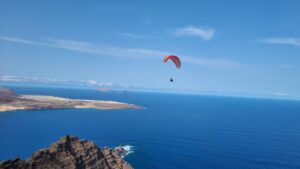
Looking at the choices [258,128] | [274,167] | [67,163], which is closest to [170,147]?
[274,167]

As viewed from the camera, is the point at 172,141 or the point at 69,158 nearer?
the point at 69,158

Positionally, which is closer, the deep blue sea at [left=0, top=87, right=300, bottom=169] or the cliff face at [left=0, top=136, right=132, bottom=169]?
the cliff face at [left=0, top=136, right=132, bottom=169]

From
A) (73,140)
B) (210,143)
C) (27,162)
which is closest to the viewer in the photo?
(27,162)

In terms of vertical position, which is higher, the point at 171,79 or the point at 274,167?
the point at 171,79

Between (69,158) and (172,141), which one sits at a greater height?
(69,158)

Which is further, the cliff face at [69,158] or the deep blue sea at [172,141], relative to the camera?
the deep blue sea at [172,141]

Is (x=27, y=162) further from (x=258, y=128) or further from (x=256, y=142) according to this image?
(x=258, y=128)

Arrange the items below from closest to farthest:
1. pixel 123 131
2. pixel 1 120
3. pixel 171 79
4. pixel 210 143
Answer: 1. pixel 171 79
2. pixel 210 143
3. pixel 123 131
4. pixel 1 120

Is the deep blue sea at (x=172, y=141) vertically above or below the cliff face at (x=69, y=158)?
below
